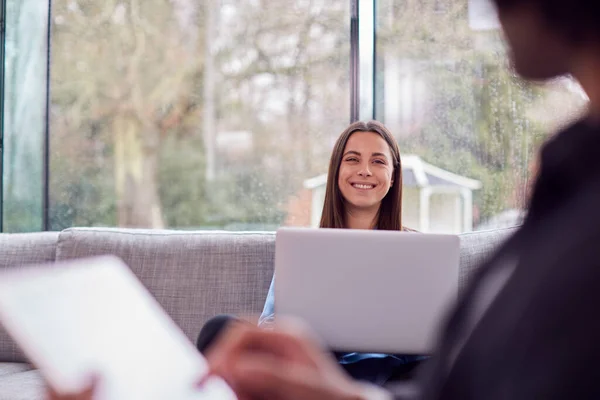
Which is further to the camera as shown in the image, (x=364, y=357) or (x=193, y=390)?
(x=364, y=357)

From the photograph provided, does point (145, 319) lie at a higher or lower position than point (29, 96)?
lower

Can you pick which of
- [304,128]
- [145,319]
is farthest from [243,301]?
[304,128]

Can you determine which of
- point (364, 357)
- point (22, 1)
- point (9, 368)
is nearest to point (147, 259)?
point (9, 368)

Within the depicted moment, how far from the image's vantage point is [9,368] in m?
2.44

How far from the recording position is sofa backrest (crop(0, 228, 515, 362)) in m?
2.41

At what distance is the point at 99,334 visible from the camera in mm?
819

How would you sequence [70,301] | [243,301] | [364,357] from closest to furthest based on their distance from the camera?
[70,301]
[364,357]
[243,301]

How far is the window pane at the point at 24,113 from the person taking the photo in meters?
4.09

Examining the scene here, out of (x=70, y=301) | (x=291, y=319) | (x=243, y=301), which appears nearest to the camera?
(x=70, y=301)

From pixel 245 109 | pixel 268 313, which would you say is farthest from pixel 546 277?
pixel 245 109

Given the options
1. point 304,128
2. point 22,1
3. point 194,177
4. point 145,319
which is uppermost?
point 22,1

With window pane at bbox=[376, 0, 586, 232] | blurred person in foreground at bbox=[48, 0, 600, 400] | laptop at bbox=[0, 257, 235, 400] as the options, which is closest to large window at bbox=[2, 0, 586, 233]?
window pane at bbox=[376, 0, 586, 232]

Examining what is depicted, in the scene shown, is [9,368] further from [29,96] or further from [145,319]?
[29,96]

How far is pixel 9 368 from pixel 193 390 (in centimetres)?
183
